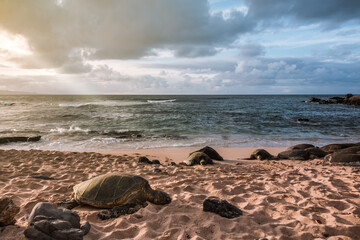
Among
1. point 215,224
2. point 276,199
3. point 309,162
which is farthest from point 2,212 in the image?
point 309,162

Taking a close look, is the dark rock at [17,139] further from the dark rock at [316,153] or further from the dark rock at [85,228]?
the dark rock at [316,153]

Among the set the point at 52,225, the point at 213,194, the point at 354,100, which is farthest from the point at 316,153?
the point at 354,100

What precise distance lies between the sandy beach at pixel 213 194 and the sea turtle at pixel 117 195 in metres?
0.19

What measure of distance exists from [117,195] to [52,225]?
4.53ft

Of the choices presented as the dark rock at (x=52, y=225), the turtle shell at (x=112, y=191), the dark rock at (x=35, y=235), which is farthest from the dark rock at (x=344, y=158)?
the dark rock at (x=35, y=235)

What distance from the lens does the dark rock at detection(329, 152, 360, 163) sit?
8.23m

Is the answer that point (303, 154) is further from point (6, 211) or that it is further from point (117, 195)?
point (6, 211)

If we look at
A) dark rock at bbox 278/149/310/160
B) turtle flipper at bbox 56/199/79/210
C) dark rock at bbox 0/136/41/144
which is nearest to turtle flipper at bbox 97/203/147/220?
turtle flipper at bbox 56/199/79/210

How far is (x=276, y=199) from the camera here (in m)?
4.53

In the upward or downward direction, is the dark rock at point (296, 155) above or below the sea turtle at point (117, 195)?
below

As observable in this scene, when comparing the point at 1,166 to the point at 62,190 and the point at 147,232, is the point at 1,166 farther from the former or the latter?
the point at 147,232

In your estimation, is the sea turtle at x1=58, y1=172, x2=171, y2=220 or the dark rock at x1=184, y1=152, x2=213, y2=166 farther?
the dark rock at x1=184, y1=152, x2=213, y2=166

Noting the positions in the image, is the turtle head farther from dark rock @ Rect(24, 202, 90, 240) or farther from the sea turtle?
dark rock @ Rect(24, 202, 90, 240)

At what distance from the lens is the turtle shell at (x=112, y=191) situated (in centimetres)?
406
